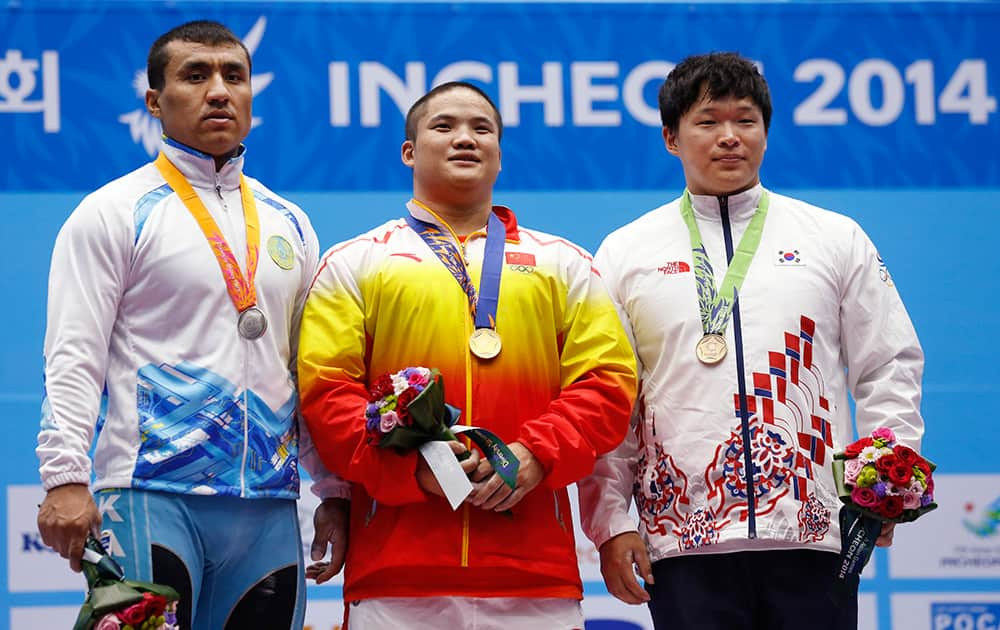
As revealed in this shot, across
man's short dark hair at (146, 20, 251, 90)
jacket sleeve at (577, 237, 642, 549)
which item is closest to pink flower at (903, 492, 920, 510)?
jacket sleeve at (577, 237, 642, 549)

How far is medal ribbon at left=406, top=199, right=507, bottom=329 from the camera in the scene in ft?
9.14

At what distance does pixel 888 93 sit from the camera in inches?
185

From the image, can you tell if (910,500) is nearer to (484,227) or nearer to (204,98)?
(484,227)

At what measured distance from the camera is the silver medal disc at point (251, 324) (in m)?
2.69

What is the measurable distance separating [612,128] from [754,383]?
2.01m

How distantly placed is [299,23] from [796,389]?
8.33ft

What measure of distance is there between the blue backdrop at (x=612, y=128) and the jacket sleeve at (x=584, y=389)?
168 centimetres

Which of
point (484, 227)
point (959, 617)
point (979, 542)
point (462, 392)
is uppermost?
point (484, 227)

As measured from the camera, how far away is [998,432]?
4.55 metres

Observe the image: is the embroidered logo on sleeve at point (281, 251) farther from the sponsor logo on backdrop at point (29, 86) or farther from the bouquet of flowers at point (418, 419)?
the sponsor logo on backdrop at point (29, 86)

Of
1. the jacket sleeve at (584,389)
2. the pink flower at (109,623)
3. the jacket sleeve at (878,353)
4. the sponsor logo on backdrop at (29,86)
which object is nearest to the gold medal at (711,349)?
the jacket sleeve at (584,389)

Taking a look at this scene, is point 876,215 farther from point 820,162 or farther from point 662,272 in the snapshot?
point 662,272

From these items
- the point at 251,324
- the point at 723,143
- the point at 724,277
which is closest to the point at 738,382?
the point at 724,277

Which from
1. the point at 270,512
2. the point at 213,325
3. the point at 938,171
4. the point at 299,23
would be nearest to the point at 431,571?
the point at 270,512
